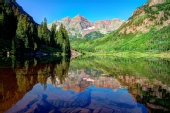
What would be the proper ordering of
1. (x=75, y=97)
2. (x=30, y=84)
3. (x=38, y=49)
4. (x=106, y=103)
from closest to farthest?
1. (x=106, y=103)
2. (x=75, y=97)
3. (x=30, y=84)
4. (x=38, y=49)

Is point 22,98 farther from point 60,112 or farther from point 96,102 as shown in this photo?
point 96,102

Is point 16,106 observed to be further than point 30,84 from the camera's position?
No

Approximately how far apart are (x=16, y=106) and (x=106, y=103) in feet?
20.5

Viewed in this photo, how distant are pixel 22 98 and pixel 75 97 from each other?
13.6ft

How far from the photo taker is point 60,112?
11656 mm

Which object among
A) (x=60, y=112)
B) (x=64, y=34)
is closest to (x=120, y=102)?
(x=60, y=112)

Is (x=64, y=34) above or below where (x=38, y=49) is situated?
above

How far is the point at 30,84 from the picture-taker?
66.6 feet

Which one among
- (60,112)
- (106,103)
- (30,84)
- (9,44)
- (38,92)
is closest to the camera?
(60,112)

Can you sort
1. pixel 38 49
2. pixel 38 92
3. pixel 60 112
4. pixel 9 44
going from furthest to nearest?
1. pixel 38 49
2. pixel 9 44
3. pixel 38 92
4. pixel 60 112

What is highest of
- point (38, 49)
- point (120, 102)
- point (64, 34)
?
point (64, 34)

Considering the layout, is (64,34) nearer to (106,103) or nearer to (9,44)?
(9,44)

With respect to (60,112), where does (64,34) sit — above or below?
above

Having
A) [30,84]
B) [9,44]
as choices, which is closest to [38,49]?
[9,44]
